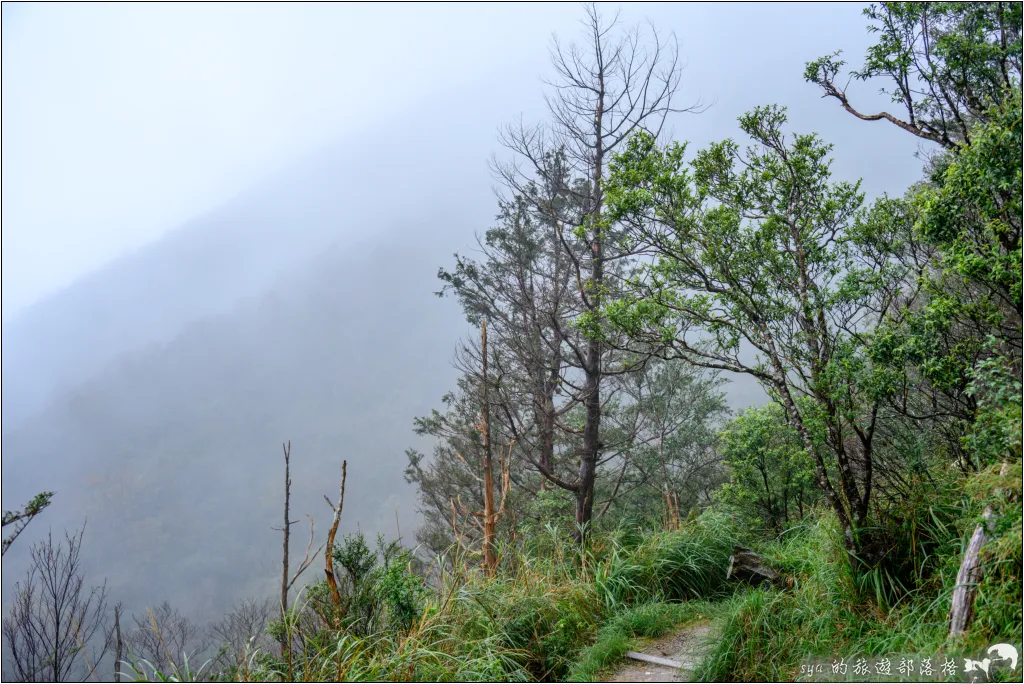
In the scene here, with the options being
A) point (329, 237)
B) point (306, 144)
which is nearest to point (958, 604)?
point (329, 237)

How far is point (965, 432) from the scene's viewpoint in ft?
11.8

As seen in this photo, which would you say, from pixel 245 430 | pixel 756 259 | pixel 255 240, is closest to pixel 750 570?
pixel 756 259

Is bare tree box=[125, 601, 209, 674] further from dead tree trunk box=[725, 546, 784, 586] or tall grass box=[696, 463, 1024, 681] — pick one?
dead tree trunk box=[725, 546, 784, 586]

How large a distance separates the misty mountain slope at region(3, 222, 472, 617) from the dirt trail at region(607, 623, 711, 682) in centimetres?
2616

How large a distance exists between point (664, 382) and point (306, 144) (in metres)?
60.3

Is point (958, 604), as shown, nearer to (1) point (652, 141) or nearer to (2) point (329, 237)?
(1) point (652, 141)

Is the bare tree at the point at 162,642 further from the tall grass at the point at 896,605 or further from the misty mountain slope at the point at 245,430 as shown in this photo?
the misty mountain slope at the point at 245,430

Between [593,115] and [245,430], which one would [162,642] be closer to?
[593,115]

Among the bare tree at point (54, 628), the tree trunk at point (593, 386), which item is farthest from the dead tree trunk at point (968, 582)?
the tree trunk at point (593, 386)

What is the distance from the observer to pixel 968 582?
8.73ft

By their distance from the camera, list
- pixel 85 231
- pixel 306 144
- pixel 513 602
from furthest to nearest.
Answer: pixel 306 144
pixel 85 231
pixel 513 602

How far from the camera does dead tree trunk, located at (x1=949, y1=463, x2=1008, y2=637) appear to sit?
2639 millimetres

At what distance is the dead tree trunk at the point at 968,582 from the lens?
2639 millimetres

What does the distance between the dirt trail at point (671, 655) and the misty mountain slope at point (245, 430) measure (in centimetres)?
2616
